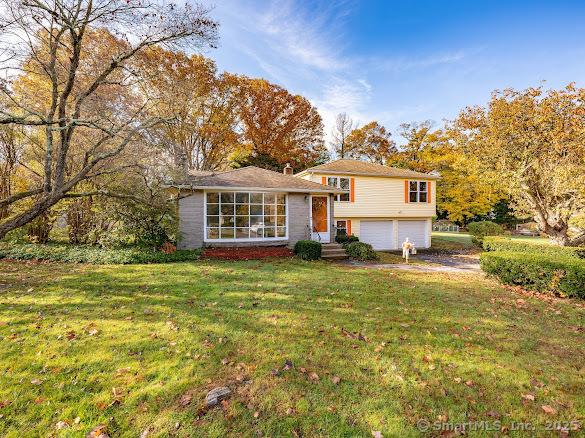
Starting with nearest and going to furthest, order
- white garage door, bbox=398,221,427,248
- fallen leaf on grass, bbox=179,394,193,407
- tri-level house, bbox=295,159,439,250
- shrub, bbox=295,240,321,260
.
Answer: fallen leaf on grass, bbox=179,394,193,407 < shrub, bbox=295,240,321,260 < tri-level house, bbox=295,159,439,250 < white garage door, bbox=398,221,427,248

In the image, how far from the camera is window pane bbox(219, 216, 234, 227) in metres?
13.6

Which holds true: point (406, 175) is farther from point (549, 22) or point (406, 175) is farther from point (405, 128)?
point (405, 128)

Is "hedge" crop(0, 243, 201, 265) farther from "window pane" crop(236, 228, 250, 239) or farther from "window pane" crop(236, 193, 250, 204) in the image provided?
"window pane" crop(236, 193, 250, 204)

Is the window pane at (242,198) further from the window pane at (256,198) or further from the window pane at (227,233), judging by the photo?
the window pane at (227,233)

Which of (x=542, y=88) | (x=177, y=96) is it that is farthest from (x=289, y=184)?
(x=542, y=88)

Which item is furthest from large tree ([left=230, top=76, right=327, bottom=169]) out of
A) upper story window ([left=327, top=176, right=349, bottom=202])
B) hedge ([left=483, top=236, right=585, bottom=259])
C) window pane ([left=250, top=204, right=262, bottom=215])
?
hedge ([left=483, top=236, right=585, bottom=259])

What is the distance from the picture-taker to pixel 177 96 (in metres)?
11.7

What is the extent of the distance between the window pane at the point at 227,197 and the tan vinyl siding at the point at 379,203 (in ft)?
21.9

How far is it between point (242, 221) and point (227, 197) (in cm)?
140

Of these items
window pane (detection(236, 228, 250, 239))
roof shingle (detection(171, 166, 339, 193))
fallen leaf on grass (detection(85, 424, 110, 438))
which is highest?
roof shingle (detection(171, 166, 339, 193))

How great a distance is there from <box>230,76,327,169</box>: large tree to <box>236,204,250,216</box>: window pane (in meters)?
12.7

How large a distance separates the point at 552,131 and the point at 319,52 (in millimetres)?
11942

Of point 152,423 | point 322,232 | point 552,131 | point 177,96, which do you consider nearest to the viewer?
point 152,423

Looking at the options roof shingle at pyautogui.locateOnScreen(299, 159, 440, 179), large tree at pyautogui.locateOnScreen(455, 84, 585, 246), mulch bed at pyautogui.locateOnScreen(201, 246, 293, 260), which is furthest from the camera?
roof shingle at pyautogui.locateOnScreen(299, 159, 440, 179)
